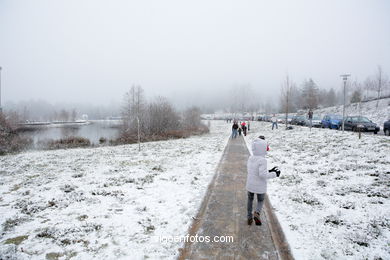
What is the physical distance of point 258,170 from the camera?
12.6 feet

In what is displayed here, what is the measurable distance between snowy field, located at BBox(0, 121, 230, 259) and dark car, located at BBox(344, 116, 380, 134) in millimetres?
17528

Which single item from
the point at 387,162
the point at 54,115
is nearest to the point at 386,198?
the point at 387,162

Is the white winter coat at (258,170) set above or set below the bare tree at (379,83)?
below

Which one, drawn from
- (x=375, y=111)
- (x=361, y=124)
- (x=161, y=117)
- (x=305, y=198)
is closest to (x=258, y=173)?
(x=305, y=198)

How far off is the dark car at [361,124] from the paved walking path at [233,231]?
16758mm

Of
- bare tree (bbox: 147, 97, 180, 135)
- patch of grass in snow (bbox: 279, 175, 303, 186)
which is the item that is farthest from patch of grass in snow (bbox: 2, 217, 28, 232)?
bare tree (bbox: 147, 97, 180, 135)

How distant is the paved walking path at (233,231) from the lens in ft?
10.1

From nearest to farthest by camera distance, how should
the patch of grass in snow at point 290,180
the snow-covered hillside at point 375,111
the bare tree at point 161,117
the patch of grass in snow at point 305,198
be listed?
1. the patch of grass in snow at point 305,198
2. the patch of grass in snow at point 290,180
3. the snow-covered hillside at point 375,111
4. the bare tree at point 161,117

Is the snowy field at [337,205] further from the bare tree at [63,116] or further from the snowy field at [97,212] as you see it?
the bare tree at [63,116]

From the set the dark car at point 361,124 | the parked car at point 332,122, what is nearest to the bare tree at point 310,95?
the parked car at point 332,122

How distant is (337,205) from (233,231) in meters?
2.86

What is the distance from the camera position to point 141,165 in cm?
923

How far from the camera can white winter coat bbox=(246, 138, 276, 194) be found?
148 inches

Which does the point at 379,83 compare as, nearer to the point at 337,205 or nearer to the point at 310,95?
the point at 310,95
